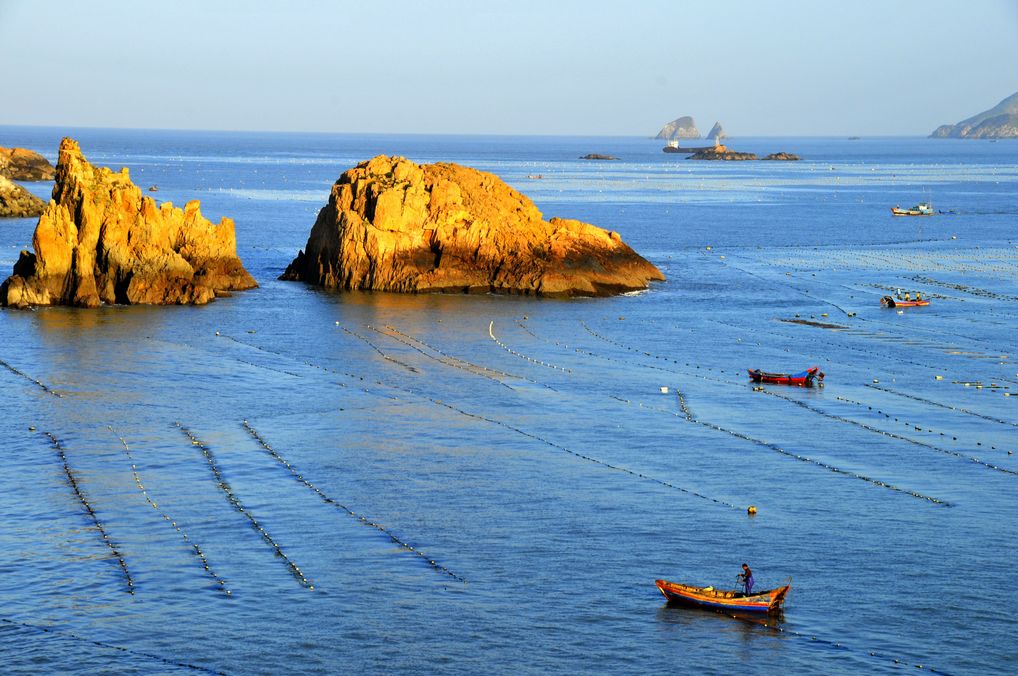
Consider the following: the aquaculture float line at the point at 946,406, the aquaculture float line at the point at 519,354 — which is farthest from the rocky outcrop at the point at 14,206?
the aquaculture float line at the point at 946,406

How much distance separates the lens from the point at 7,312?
110000 mm

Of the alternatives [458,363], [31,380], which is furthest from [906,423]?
[31,380]

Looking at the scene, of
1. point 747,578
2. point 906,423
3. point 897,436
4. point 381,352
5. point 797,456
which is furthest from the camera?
point 381,352

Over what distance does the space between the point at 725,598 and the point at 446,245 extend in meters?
81.2

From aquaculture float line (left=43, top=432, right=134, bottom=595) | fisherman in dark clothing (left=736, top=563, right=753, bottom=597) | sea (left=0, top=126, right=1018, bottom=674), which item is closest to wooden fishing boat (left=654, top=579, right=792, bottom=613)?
fisherman in dark clothing (left=736, top=563, right=753, bottom=597)

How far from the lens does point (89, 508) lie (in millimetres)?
61031

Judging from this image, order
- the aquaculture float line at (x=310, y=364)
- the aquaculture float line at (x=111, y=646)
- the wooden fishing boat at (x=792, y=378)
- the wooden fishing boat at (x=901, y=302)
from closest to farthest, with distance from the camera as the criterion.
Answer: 1. the aquaculture float line at (x=111, y=646)
2. the aquaculture float line at (x=310, y=364)
3. the wooden fishing boat at (x=792, y=378)
4. the wooden fishing boat at (x=901, y=302)

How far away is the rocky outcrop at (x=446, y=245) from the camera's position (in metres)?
126

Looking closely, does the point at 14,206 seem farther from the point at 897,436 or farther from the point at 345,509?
the point at 897,436

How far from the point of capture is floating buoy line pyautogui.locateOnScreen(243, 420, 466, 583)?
54.5 metres

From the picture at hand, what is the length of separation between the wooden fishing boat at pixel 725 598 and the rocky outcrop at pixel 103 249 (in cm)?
7496

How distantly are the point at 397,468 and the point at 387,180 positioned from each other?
216ft

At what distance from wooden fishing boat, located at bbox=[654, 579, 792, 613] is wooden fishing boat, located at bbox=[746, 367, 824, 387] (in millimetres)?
40259

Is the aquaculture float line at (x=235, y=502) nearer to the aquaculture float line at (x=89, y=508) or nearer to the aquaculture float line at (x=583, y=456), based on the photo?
the aquaculture float line at (x=89, y=508)
